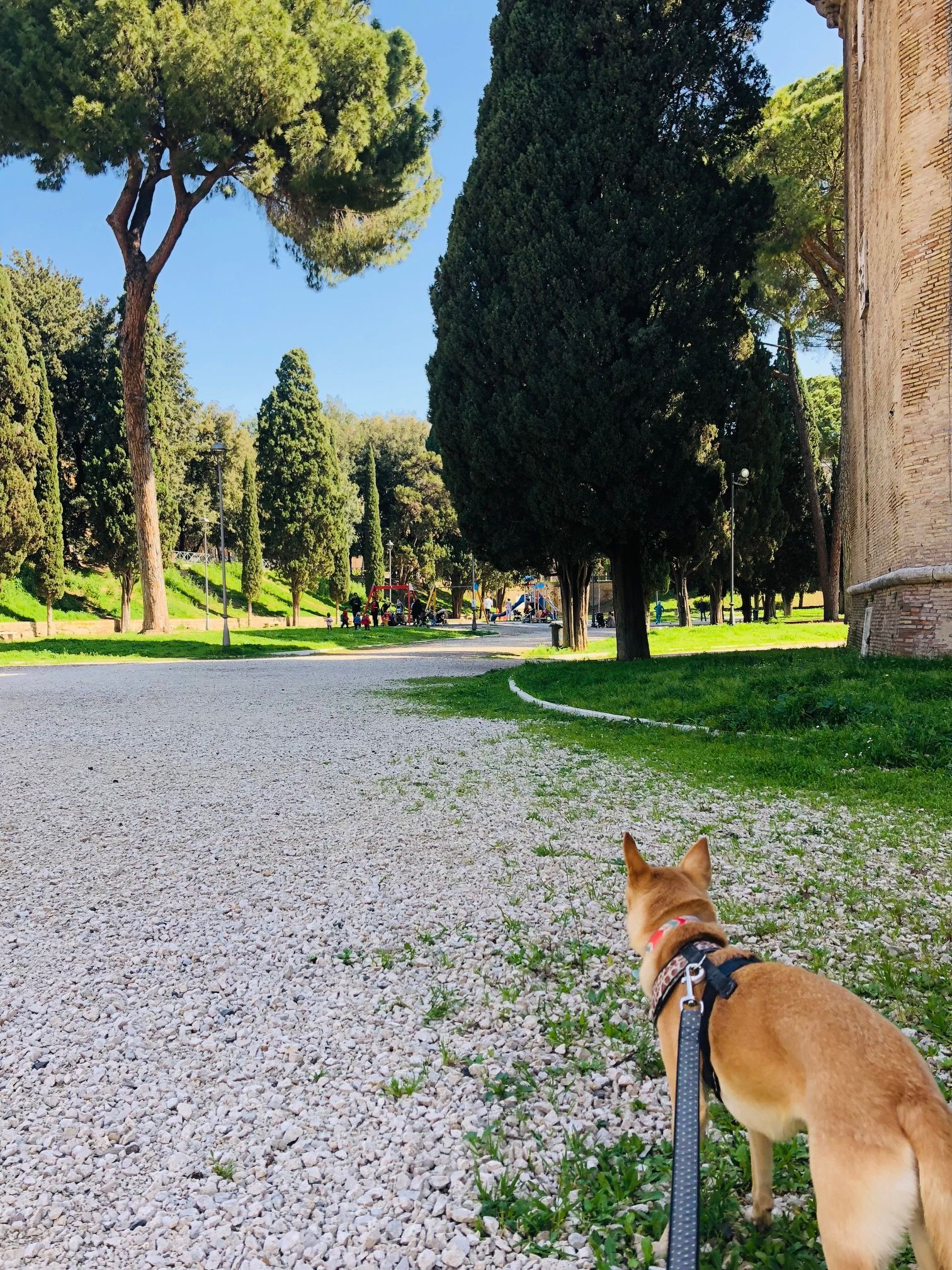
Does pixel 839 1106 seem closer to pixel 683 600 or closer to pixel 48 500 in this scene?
pixel 48 500

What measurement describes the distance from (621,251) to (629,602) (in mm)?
5993

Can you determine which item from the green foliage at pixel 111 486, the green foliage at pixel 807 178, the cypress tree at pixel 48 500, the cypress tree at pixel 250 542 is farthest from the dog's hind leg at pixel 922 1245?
the cypress tree at pixel 250 542

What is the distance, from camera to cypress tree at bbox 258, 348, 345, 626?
3628 centimetres

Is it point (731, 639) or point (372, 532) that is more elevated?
point (372, 532)

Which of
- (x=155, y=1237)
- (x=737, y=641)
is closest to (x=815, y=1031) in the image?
(x=155, y=1237)

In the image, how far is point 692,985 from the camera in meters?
1.70

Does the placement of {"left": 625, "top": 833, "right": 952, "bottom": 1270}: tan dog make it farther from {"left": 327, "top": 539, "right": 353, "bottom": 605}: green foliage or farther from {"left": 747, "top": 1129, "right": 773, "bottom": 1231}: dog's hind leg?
{"left": 327, "top": 539, "right": 353, "bottom": 605}: green foliage

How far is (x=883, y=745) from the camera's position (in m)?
6.36

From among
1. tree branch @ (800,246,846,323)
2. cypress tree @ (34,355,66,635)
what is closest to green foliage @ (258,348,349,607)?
cypress tree @ (34,355,66,635)

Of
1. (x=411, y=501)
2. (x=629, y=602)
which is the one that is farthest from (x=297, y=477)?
(x=629, y=602)

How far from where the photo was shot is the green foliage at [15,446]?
25.1 meters

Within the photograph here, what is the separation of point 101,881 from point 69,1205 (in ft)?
8.18

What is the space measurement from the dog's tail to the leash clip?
0.45 m

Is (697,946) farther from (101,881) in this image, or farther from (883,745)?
(883,745)
